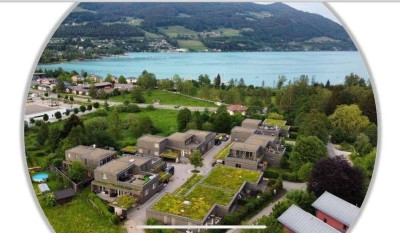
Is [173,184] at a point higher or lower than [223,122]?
lower

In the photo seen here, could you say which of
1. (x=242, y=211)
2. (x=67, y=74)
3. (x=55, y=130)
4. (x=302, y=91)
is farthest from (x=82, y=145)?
(x=302, y=91)

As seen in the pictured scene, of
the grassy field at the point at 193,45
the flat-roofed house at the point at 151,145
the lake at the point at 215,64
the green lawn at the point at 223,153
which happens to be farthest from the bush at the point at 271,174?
the grassy field at the point at 193,45

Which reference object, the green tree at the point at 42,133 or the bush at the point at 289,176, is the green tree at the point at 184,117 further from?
the green tree at the point at 42,133

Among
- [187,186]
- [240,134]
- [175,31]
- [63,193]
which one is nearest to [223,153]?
[240,134]

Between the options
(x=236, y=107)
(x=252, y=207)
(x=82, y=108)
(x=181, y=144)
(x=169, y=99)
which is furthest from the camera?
(x=181, y=144)

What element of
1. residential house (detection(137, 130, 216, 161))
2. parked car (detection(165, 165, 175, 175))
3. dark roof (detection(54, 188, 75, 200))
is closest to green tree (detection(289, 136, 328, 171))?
residential house (detection(137, 130, 216, 161))

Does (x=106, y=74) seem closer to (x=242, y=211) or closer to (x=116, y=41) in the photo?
(x=116, y=41)

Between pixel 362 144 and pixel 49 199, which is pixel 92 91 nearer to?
pixel 49 199
